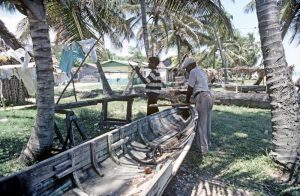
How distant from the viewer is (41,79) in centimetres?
607

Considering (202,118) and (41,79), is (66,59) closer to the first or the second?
(41,79)

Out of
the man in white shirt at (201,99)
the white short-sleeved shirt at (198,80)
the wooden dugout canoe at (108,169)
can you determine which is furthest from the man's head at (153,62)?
the wooden dugout canoe at (108,169)

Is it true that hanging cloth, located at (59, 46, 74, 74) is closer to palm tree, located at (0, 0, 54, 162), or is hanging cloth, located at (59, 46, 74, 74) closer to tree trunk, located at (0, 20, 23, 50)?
palm tree, located at (0, 0, 54, 162)

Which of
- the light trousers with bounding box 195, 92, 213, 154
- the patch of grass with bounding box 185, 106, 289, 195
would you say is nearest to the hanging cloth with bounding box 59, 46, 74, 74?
the light trousers with bounding box 195, 92, 213, 154

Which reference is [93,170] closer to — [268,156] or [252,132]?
[268,156]

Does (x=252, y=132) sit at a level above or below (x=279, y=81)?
below

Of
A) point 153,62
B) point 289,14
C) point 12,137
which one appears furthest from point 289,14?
point 12,137

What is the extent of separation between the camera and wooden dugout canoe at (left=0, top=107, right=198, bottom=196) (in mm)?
3520

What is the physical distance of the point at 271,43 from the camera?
640cm

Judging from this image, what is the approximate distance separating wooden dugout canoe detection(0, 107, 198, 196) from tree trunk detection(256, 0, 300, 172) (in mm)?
1857

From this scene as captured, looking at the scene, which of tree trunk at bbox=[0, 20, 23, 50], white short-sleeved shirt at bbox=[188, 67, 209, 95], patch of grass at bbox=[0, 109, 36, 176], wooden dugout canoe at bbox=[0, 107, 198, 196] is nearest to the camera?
wooden dugout canoe at bbox=[0, 107, 198, 196]

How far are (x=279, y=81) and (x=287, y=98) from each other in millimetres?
380

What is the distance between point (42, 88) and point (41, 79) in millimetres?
177

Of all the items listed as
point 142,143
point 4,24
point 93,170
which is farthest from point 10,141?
point 4,24
